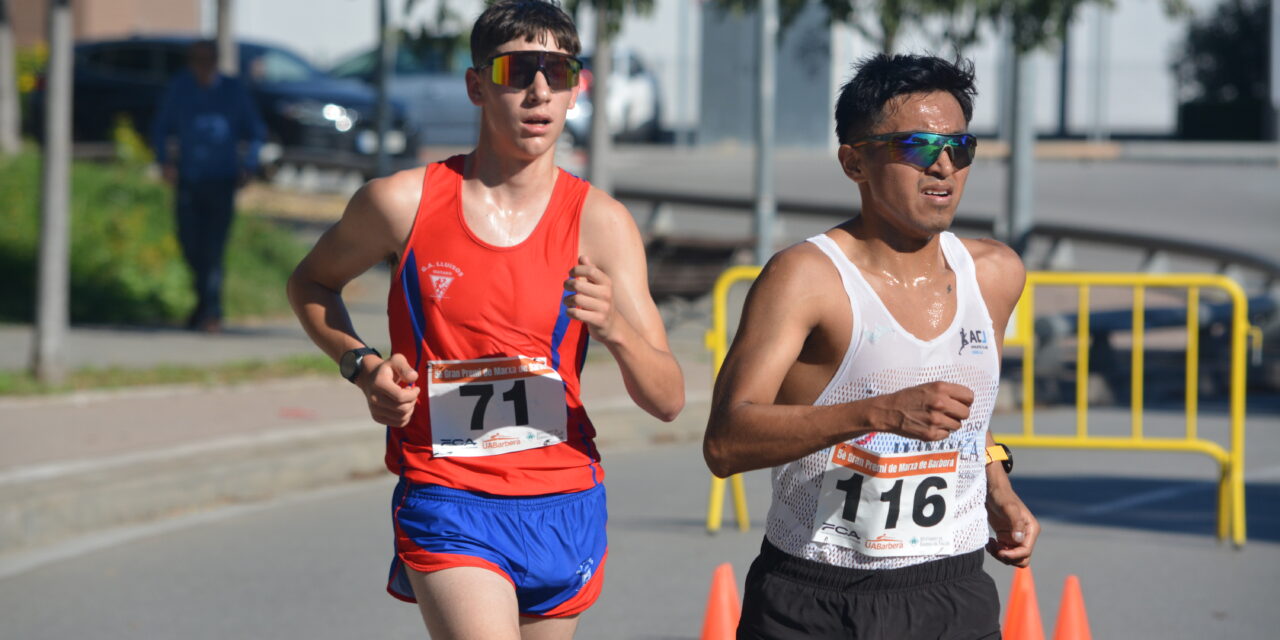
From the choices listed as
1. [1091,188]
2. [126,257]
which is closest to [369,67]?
[1091,188]

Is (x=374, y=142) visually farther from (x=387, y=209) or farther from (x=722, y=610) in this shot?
(x=387, y=209)

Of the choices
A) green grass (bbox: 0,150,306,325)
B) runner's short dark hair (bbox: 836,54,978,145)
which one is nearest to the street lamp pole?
green grass (bbox: 0,150,306,325)

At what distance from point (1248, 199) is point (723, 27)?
1686 cm

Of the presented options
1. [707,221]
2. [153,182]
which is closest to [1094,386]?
[153,182]

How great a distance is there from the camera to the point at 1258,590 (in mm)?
6480

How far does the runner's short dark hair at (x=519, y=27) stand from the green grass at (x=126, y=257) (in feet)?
34.5

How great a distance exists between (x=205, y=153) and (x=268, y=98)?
10203 millimetres

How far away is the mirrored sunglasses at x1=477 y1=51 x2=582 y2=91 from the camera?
11.9ft

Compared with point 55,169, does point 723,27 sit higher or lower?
higher

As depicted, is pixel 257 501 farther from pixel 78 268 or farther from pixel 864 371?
pixel 78 268

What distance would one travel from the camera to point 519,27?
370cm

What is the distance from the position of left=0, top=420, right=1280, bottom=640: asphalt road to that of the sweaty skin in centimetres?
273

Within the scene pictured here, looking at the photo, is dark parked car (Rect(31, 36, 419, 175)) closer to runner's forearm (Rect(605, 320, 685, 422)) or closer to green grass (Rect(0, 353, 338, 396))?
green grass (Rect(0, 353, 338, 396))

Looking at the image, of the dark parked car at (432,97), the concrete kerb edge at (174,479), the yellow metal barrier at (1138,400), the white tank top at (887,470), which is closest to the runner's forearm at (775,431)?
the white tank top at (887,470)
